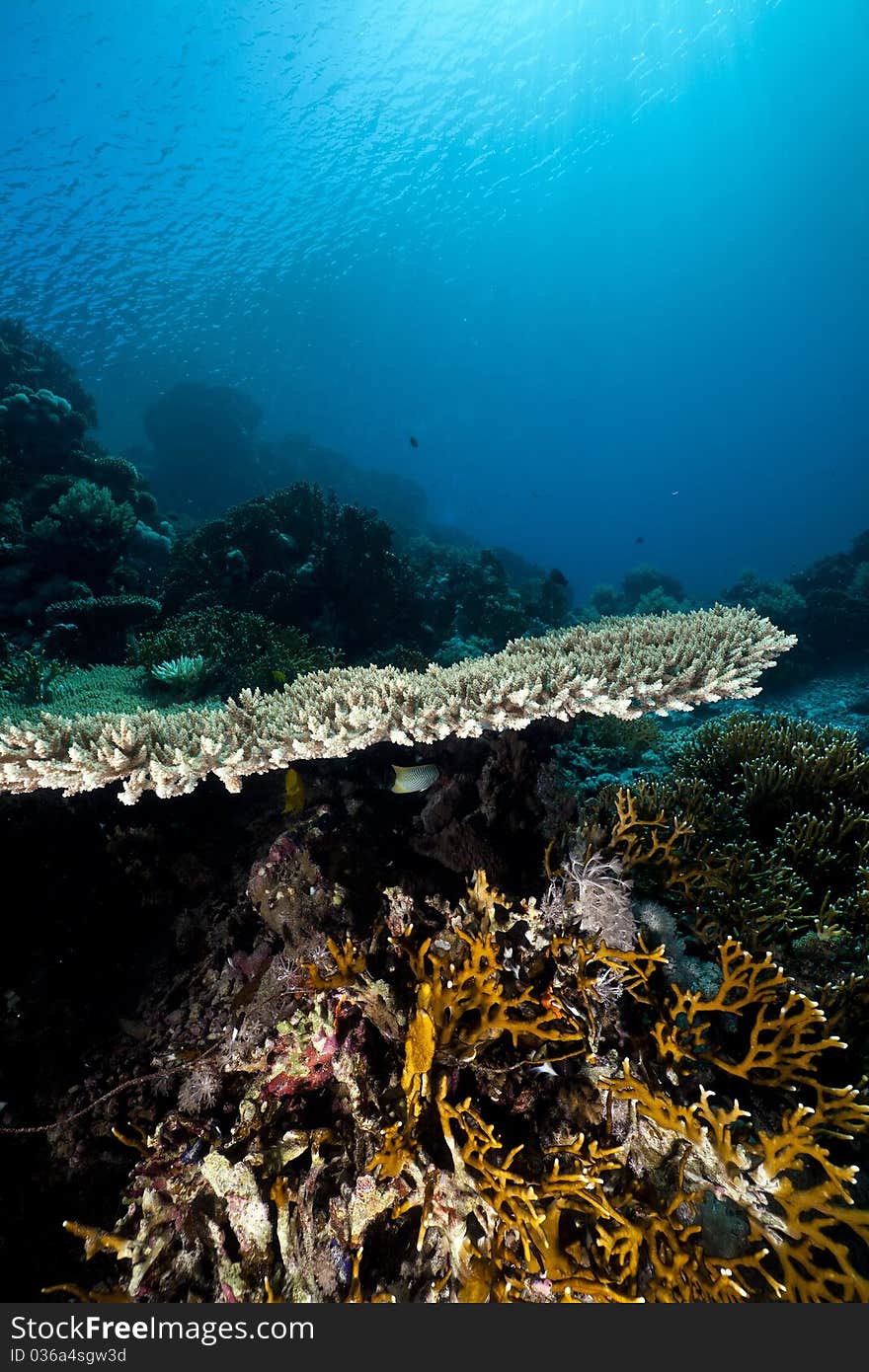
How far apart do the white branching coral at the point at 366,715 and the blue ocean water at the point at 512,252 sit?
28586mm

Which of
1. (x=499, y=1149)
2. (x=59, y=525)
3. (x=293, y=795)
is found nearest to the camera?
(x=499, y=1149)

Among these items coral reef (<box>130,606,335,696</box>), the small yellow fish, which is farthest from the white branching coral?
coral reef (<box>130,606,335,696</box>)

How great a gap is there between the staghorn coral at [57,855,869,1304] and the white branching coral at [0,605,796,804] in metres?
1.28

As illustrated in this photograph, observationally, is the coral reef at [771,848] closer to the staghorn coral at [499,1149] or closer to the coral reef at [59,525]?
the staghorn coral at [499,1149]

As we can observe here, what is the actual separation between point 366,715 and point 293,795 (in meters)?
0.68

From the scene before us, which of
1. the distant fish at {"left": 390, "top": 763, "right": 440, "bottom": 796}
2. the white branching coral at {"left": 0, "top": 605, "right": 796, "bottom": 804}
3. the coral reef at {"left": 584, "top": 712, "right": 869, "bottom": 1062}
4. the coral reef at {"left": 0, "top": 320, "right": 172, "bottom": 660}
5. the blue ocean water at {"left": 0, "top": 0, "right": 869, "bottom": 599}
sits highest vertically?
the blue ocean water at {"left": 0, "top": 0, "right": 869, "bottom": 599}

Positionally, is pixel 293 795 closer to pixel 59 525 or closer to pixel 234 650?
pixel 234 650

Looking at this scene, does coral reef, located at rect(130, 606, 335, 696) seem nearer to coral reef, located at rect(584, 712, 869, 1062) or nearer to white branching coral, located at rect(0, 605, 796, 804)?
white branching coral, located at rect(0, 605, 796, 804)

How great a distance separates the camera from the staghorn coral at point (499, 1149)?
197 centimetres

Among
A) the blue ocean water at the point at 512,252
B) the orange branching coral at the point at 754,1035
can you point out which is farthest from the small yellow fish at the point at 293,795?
the blue ocean water at the point at 512,252

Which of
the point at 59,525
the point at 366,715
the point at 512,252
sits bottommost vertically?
the point at 366,715

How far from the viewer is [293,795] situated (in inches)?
131

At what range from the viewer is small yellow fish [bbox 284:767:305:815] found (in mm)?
3291

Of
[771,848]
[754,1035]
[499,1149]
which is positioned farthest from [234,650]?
[754,1035]
